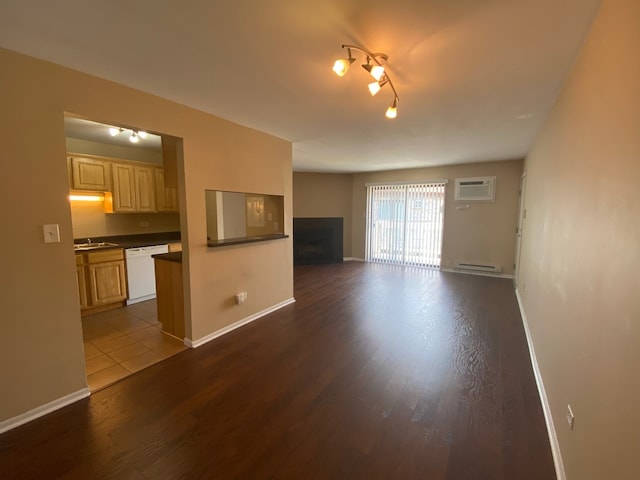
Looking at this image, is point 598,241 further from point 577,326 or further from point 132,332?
point 132,332

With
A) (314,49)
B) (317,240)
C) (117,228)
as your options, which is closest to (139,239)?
(117,228)

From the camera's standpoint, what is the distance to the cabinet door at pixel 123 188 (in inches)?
160

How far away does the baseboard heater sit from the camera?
5.79 meters

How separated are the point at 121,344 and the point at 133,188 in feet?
8.14

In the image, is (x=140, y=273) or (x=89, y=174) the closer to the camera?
(x=89, y=174)

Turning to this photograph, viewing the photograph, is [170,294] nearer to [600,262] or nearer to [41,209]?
[41,209]

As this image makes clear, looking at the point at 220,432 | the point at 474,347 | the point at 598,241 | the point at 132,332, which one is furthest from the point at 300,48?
the point at 132,332

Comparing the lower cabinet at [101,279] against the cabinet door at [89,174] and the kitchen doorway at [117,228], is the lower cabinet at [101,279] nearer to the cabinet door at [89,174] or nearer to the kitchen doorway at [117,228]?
the kitchen doorway at [117,228]

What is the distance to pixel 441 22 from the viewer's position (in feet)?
4.81

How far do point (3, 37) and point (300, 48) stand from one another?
1.69m

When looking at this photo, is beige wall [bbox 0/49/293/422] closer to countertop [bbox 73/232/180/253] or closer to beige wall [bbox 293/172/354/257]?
countertop [bbox 73/232/180/253]

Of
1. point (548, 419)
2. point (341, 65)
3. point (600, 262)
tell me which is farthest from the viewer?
point (548, 419)

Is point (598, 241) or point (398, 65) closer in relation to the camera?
point (598, 241)

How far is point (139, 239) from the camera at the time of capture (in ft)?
15.3
